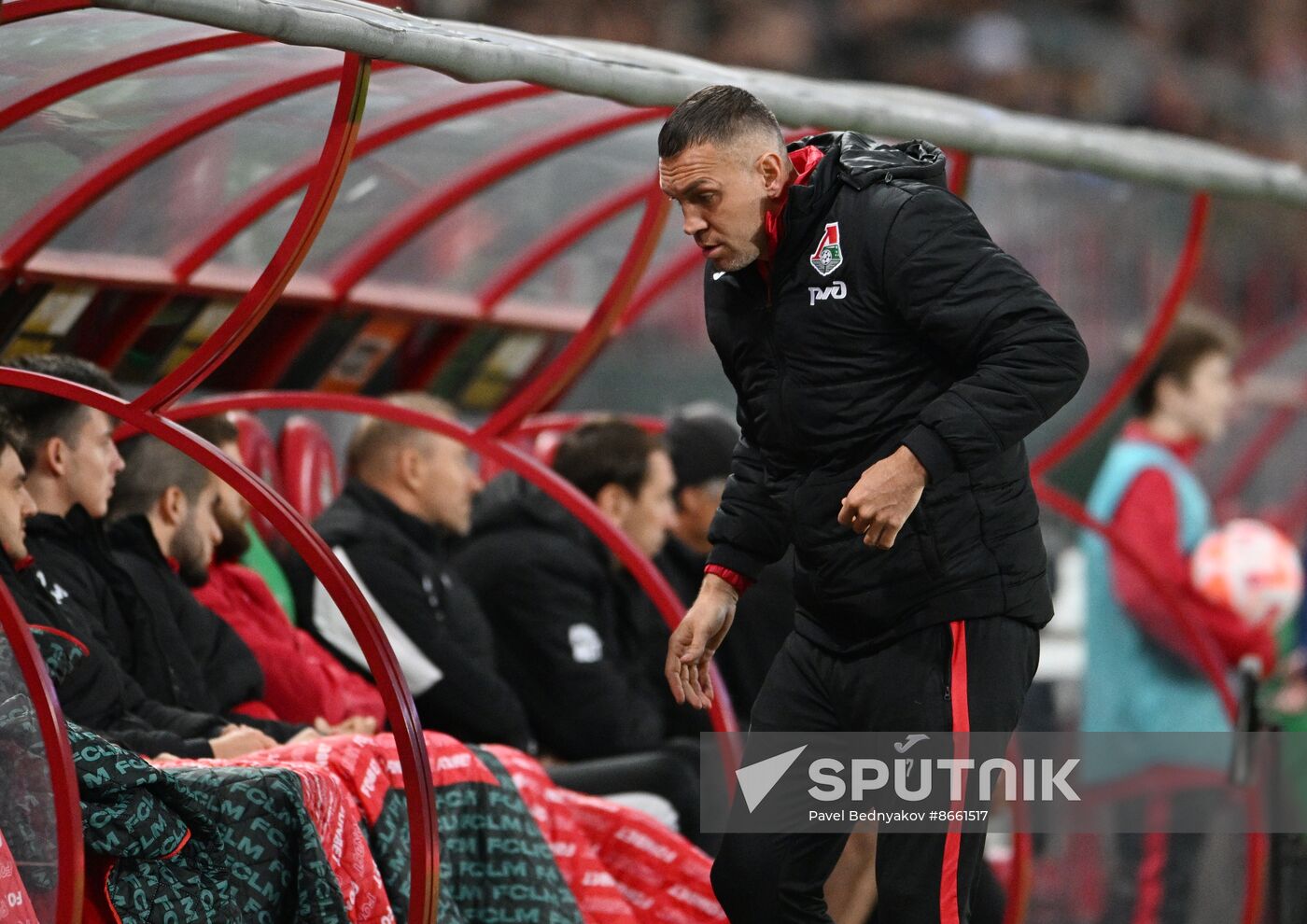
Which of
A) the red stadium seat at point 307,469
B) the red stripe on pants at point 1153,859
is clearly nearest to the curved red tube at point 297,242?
the red stadium seat at point 307,469

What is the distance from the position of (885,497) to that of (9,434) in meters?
1.75

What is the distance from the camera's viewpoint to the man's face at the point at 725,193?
3109mm

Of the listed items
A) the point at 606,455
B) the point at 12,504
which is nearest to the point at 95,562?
the point at 12,504

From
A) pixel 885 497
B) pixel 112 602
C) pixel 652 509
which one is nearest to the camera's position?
pixel 885 497

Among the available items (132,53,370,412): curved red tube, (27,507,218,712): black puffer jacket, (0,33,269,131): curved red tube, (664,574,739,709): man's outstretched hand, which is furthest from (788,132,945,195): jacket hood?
(27,507,218,712): black puffer jacket

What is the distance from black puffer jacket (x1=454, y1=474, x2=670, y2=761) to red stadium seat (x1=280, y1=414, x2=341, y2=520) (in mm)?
401

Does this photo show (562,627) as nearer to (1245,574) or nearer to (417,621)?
(417,621)

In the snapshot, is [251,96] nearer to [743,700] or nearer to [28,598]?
[28,598]

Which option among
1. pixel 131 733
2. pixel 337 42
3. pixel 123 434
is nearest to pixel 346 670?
pixel 123 434

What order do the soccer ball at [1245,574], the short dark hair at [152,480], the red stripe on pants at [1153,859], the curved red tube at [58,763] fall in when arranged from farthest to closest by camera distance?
1. the soccer ball at [1245,574]
2. the red stripe on pants at [1153,859]
3. the short dark hair at [152,480]
4. the curved red tube at [58,763]

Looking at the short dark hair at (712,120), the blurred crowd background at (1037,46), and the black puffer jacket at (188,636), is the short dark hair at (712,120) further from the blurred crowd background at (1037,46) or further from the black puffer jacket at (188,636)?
the blurred crowd background at (1037,46)

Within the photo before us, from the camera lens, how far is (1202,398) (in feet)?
21.7

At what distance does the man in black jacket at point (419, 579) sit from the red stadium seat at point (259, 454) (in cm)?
25

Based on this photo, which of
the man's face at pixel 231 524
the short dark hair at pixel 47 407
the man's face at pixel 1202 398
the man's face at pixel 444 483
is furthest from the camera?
the man's face at pixel 1202 398
